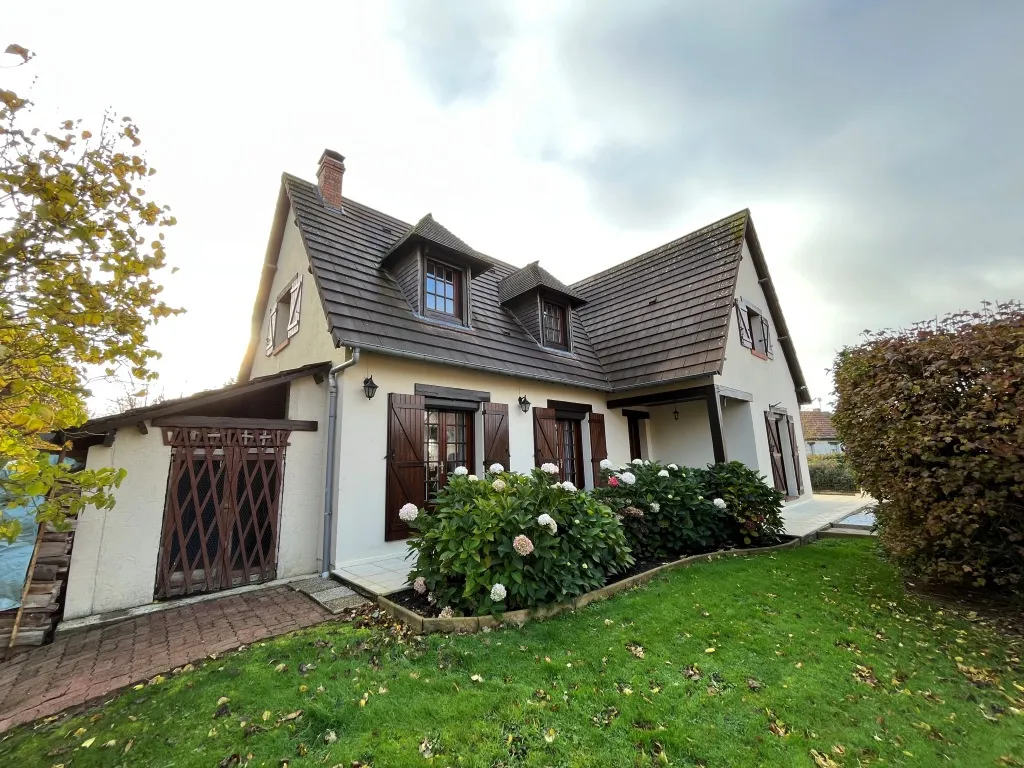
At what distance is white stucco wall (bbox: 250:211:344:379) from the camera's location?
670 centimetres

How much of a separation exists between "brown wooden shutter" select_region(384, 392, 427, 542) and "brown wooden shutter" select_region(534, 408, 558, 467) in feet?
8.69

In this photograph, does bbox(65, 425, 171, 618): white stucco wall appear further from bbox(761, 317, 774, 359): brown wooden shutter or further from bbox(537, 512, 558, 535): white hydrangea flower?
bbox(761, 317, 774, 359): brown wooden shutter

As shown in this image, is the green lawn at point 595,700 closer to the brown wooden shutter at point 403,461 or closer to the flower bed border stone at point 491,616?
the flower bed border stone at point 491,616

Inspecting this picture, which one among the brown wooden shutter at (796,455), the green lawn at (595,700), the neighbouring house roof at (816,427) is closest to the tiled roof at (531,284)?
the brown wooden shutter at (796,455)

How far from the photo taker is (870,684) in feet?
8.80

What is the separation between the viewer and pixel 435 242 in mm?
7484

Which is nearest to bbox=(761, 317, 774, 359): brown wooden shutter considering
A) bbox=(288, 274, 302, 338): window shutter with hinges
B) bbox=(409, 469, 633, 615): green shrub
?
bbox=(409, 469, 633, 615): green shrub

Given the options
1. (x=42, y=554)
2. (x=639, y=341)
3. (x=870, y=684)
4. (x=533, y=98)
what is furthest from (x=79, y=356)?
(x=639, y=341)

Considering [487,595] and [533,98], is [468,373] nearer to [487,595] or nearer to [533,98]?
[487,595]

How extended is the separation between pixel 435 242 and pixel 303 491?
4783 millimetres

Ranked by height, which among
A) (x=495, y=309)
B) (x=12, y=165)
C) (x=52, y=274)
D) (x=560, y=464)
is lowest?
(x=560, y=464)

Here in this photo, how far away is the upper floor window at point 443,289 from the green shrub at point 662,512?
14.6ft

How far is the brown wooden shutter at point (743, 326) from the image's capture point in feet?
33.5

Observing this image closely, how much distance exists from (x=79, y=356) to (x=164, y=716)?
2321 millimetres
